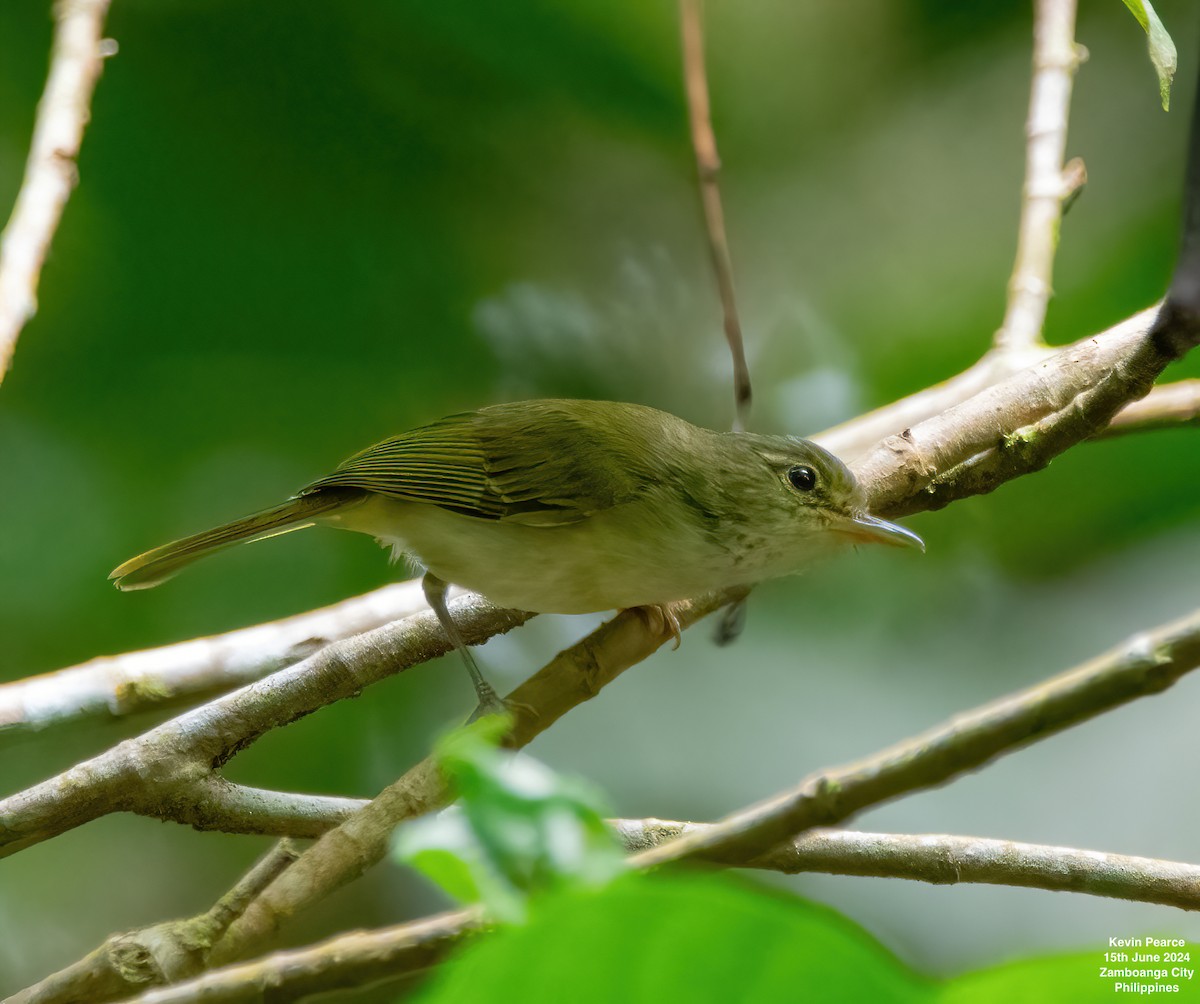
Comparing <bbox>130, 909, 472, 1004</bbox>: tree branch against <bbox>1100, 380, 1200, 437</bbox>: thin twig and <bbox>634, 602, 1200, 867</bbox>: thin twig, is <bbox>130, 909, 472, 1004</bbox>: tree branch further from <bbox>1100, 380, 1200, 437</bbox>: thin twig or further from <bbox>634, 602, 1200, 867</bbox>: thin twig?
<bbox>1100, 380, 1200, 437</bbox>: thin twig

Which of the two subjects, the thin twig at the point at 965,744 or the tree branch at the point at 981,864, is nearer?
the thin twig at the point at 965,744

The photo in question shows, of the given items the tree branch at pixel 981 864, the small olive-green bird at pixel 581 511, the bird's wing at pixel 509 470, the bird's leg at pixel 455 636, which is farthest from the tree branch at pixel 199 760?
the tree branch at pixel 981 864

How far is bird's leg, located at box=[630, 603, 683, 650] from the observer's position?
2.69m

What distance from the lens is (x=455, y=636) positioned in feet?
8.93

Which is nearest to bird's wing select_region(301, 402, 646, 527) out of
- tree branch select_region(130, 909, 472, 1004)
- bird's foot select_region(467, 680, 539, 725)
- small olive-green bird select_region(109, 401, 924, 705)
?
small olive-green bird select_region(109, 401, 924, 705)

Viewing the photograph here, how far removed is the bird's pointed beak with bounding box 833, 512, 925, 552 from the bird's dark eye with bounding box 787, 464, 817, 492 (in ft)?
0.43

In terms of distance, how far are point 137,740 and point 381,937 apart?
5.69ft

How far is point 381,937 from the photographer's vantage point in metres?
0.83

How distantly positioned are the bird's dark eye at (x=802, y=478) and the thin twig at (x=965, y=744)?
6.45 ft

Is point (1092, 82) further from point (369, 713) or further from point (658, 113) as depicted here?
point (369, 713)

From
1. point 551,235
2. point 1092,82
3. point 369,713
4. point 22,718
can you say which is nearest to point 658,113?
point 551,235

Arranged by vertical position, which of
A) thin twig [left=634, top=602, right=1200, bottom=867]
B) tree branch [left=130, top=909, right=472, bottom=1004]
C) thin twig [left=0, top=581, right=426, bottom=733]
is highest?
thin twig [left=0, top=581, right=426, bottom=733]

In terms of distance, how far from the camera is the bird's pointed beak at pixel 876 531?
2.60m

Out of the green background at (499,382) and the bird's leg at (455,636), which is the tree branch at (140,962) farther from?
the green background at (499,382)
